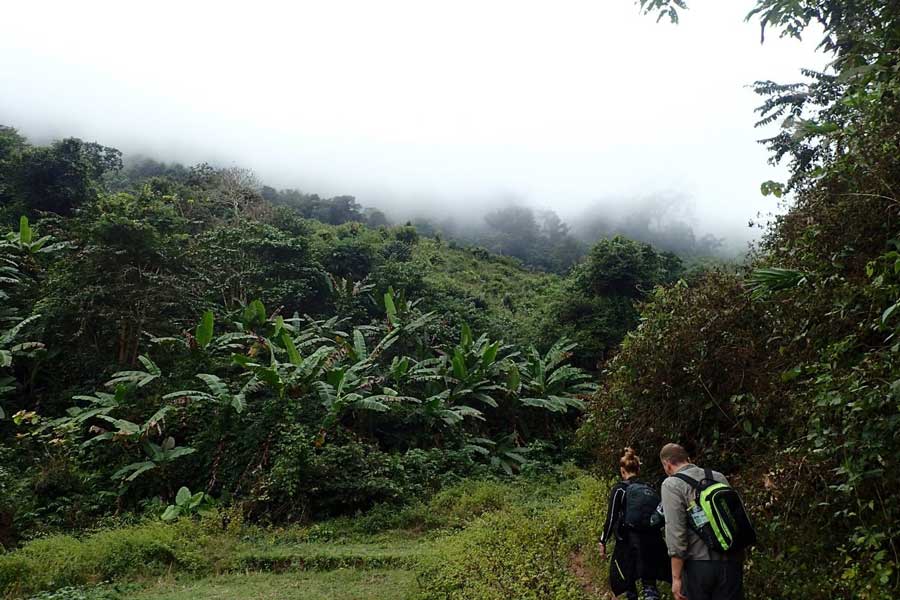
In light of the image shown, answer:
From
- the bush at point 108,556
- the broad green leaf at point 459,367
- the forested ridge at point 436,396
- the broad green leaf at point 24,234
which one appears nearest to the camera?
the forested ridge at point 436,396

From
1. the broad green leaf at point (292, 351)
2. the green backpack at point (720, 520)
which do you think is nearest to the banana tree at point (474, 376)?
the broad green leaf at point (292, 351)

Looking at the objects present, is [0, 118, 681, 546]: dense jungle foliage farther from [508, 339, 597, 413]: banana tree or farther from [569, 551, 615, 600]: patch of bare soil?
[569, 551, 615, 600]: patch of bare soil

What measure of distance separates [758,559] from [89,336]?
1196 centimetres

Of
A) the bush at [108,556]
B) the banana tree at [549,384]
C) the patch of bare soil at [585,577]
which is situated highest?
the patch of bare soil at [585,577]

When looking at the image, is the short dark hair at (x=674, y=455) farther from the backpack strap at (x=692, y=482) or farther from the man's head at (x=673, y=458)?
the backpack strap at (x=692, y=482)

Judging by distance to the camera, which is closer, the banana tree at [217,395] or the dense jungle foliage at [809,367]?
the dense jungle foliage at [809,367]

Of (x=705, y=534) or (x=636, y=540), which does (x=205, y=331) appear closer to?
(x=636, y=540)

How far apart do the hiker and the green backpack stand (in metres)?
0.62

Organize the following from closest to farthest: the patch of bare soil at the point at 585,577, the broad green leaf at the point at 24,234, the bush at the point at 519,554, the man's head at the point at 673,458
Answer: the man's head at the point at 673,458, the bush at the point at 519,554, the patch of bare soil at the point at 585,577, the broad green leaf at the point at 24,234

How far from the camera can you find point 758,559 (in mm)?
3951

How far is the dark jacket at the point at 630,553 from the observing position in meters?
3.97

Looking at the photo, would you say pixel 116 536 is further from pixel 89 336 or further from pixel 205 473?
pixel 89 336

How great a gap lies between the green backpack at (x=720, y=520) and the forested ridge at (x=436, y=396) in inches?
21.8

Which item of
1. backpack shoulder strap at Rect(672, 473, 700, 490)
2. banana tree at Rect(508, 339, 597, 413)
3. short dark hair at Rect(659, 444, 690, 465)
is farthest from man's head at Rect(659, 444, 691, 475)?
banana tree at Rect(508, 339, 597, 413)
